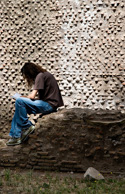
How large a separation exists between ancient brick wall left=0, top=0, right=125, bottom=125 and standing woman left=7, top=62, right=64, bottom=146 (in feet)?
6.76

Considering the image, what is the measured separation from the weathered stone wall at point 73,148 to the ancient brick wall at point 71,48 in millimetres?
2102

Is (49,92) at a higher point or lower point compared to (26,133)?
higher

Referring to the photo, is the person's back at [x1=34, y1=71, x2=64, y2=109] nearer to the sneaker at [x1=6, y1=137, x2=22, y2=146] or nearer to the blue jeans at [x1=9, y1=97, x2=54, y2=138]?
the blue jeans at [x1=9, y1=97, x2=54, y2=138]

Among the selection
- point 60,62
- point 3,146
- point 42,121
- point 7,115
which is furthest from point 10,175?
point 60,62

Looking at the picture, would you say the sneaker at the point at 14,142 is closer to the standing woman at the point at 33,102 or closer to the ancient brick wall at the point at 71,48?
the standing woman at the point at 33,102

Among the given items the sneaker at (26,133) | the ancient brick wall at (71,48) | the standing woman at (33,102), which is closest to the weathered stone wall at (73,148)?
the sneaker at (26,133)

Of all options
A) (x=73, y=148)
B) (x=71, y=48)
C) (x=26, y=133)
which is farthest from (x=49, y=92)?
(x=71, y=48)

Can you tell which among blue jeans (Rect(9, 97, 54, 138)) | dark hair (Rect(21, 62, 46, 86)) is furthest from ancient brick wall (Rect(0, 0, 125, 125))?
blue jeans (Rect(9, 97, 54, 138))

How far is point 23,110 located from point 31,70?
792 millimetres

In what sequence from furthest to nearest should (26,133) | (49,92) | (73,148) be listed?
(49,92) < (26,133) < (73,148)

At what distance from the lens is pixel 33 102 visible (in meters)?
4.91

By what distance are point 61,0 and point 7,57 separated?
2133 mm

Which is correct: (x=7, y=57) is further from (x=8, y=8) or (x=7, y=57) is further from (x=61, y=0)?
(x=61, y=0)

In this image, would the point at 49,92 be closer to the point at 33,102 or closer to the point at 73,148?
the point at 33,102
